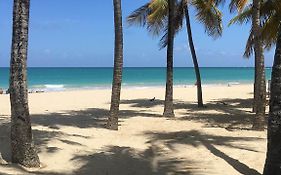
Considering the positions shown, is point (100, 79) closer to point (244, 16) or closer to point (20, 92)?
point (244, 16)

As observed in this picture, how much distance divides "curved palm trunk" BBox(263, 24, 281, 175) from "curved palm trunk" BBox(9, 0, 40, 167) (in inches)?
A: 150

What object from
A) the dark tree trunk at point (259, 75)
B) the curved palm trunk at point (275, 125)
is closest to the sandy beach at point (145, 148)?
the dark tree trunk at point (259, 75)

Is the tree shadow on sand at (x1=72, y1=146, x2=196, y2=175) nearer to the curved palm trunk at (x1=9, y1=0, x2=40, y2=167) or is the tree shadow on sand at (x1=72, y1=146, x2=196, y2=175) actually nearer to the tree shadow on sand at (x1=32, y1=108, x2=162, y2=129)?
the curved palm trunk at (x1=9, y1=0, x2=40, y2=167)

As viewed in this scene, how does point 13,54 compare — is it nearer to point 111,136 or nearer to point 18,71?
point 18,71

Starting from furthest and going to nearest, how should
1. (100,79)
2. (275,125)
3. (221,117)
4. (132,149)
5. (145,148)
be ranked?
(100,79)
(221,117)
(145,148)
(132,149)
(275,125)

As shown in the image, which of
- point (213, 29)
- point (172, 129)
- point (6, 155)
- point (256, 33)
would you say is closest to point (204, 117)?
point (172, 129)

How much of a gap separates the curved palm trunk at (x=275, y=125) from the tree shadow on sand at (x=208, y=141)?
156 cm

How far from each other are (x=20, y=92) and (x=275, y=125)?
4028 millimetres

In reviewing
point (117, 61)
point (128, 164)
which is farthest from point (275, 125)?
point (117, 61)

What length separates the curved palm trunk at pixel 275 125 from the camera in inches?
230

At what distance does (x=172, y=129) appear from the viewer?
13.1 m

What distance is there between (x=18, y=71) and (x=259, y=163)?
4.37 metres

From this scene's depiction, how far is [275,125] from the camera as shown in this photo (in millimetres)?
5895

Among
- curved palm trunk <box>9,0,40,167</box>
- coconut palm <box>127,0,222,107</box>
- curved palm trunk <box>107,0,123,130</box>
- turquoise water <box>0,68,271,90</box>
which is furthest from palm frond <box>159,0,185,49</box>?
turquoise water <box>0,68,271,90</box>
